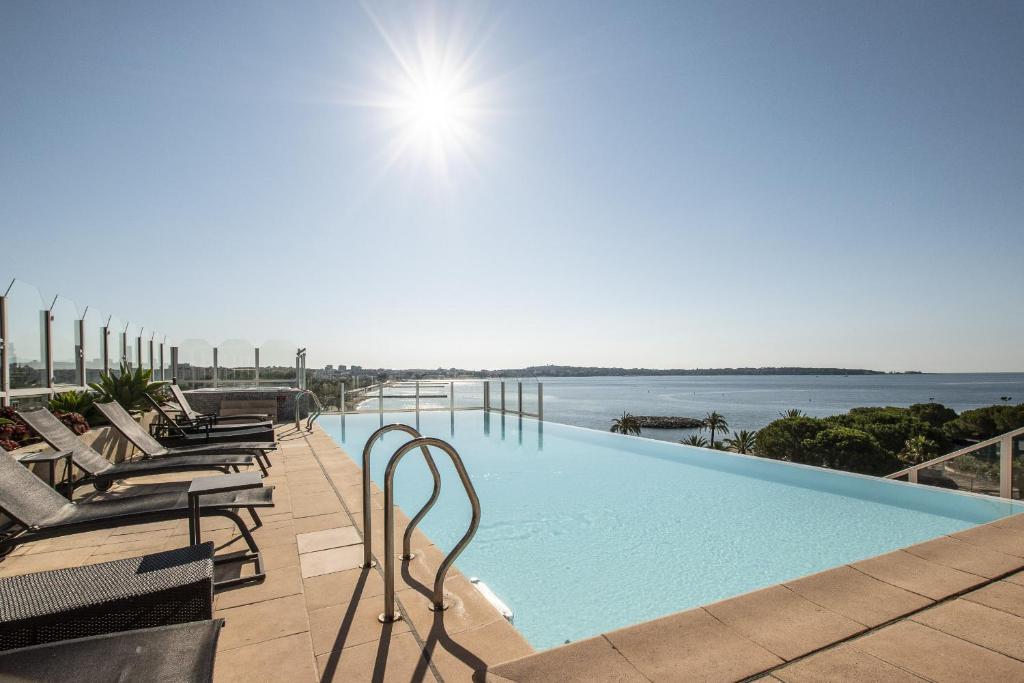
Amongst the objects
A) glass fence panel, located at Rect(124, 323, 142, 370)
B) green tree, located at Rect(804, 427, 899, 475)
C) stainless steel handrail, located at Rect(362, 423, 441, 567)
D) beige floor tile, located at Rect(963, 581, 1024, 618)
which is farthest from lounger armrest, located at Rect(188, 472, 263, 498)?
green tree, located at Rect(804, 427, 899, 475)

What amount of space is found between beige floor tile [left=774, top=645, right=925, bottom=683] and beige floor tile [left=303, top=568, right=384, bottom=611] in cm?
185

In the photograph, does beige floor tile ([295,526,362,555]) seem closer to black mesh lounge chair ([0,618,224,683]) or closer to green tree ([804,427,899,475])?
black mesh lounge chair ([0,618,224,683])

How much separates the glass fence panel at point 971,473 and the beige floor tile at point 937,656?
3.61 m

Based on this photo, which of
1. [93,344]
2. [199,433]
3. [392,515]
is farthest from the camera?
[93,344]

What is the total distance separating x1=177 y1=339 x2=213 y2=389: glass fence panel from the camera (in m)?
11.7

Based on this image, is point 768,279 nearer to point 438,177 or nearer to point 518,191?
point 518,191

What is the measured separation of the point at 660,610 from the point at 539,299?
59.1ft

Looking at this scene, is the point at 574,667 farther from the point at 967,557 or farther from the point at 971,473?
the point at 971,473

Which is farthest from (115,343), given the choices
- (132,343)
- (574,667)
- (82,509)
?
(574,667)

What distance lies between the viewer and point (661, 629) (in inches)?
85.4

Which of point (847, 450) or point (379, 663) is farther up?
point (379, 663)

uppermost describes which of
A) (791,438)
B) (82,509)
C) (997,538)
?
(82,509)

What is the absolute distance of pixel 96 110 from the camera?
6.93m

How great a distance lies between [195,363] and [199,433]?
6.54m
